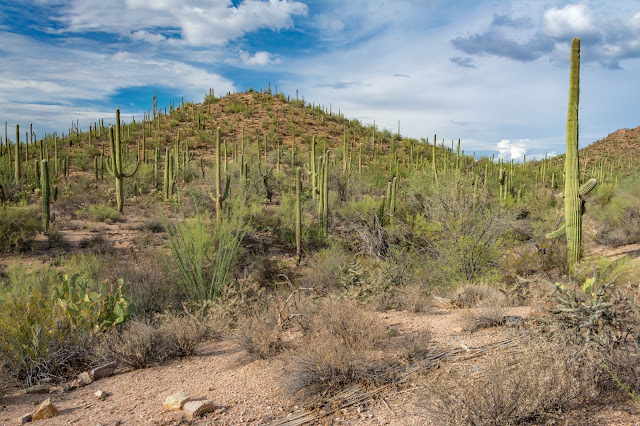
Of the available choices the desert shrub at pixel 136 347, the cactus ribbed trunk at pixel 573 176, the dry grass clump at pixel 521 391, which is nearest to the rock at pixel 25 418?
the desert shrub at pixel 136 347

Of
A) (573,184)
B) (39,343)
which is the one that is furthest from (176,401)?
(573,184)

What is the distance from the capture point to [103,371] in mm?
5590

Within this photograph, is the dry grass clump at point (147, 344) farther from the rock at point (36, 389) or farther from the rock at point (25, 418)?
the rock at point (25, 418)

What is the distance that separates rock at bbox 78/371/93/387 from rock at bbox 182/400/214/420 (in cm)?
171

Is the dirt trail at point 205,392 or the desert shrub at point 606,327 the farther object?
the dirt trail at point 205,392

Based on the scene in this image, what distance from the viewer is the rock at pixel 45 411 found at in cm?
453

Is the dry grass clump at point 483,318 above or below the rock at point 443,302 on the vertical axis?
above

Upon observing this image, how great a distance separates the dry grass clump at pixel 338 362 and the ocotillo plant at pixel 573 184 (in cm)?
643

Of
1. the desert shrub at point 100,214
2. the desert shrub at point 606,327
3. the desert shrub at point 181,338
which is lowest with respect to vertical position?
the desert shrub at point 181,338

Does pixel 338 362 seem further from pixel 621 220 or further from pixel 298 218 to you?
pixel 621 220

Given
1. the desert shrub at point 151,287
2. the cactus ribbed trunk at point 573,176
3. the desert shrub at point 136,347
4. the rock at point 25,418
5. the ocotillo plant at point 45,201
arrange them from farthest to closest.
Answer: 1. the ocotillo plant at point 45,201
2. the cactus ribbed trunk at point 573,176
3. the desert shrub at point 151,287
4. the desert shrub at point 136,347
5. the rock at point 25,418

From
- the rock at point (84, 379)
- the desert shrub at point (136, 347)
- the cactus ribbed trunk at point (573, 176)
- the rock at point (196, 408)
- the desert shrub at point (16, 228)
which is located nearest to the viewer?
the rock at point (196, 408)

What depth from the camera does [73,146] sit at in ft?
110

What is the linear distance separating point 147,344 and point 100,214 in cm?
1338
